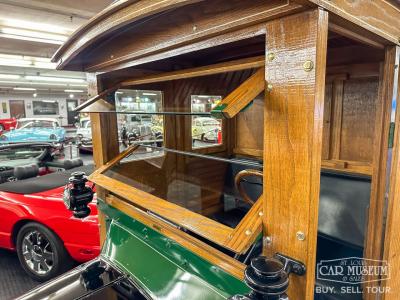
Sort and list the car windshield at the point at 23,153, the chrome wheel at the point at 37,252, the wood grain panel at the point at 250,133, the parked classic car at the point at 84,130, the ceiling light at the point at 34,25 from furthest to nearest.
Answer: the parked classic car at the point at 84,130
the car windshield at the point at 23,153
the ceiling light at the point at 34,25
the wood grain panel at the point at 250,133
the chrome wheel at the point at 37,252

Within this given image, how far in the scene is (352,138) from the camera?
237 centimetres

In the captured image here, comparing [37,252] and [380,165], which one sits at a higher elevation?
[380,165]

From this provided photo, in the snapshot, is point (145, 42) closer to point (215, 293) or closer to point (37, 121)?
point (215, 293)

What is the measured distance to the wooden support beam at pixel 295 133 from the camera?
2.44 feet

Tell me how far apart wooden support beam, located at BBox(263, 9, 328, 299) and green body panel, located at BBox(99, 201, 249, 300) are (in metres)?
0.36

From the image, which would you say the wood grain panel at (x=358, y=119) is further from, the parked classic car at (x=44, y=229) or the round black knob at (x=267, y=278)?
the parked classic car at (x=44, y=229)

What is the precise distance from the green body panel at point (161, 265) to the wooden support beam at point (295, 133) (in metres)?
0.36

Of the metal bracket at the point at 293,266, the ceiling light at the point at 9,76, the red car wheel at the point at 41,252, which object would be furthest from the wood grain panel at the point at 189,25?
the ceiling light at the point at 9,76

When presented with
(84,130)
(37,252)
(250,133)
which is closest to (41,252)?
(37,252)

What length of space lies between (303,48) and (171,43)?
0.56 m

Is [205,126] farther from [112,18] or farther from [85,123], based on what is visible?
[85,123]

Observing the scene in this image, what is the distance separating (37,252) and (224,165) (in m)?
2.34

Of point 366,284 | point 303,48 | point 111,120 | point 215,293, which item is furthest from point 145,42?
point 366,284

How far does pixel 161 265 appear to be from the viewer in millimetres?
1451
